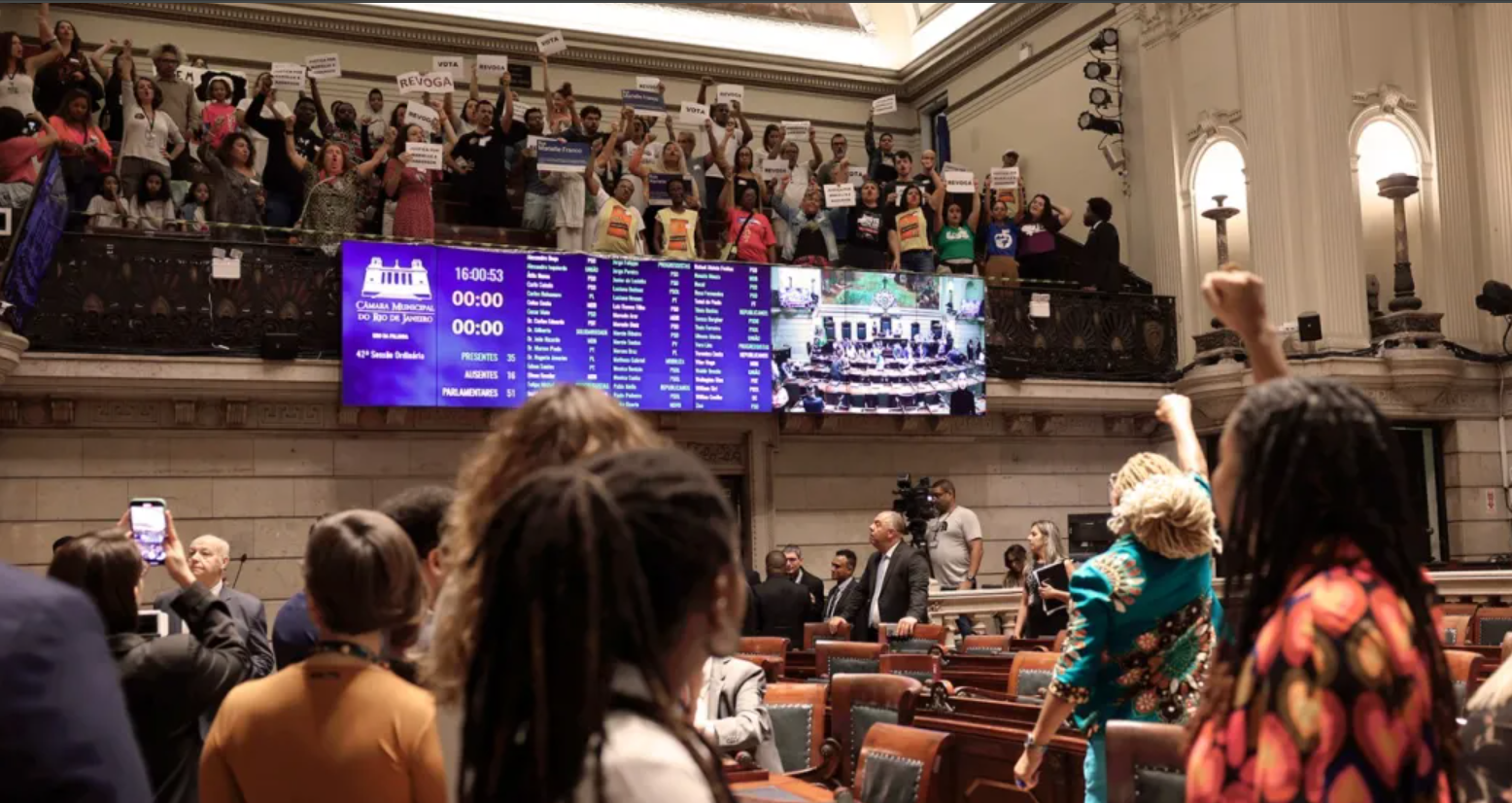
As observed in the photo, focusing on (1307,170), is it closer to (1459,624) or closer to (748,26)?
(1459,624)

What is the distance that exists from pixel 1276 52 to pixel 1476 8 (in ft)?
7.26

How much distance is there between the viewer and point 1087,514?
14.8 meters

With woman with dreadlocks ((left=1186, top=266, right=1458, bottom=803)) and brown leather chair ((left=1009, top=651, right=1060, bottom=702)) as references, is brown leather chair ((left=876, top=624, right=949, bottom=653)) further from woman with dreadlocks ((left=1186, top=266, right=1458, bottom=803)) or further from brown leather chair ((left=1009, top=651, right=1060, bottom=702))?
woman with dreadlocks ((left=1186, top=266, right=1458, bottom=803))

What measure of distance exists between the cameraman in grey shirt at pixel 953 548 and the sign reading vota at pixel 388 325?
172 inches

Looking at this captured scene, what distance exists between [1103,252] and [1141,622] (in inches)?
469

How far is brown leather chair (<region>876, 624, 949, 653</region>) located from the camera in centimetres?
798

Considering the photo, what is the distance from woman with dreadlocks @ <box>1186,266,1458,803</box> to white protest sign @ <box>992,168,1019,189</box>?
42.1ft

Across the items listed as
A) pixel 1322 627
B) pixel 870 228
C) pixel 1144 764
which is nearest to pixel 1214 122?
pixel 870 228

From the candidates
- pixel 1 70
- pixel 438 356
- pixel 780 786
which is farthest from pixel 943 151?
pixel 780 786

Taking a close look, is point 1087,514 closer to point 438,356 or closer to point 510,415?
point 438,356

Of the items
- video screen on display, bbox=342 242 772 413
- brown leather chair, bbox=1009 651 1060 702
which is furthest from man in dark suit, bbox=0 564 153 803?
video screen on display, bbox=342 242 772 413

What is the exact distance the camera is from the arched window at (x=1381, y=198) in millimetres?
14930

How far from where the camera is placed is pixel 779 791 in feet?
12.9

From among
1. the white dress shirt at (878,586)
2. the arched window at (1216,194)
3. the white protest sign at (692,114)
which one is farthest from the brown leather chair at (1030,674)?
the arched window at (1216,194)
